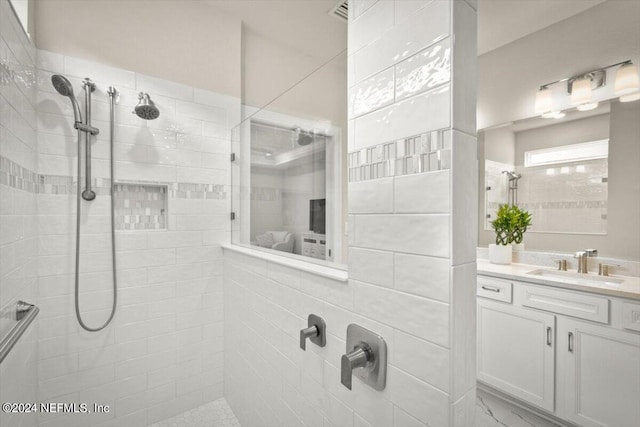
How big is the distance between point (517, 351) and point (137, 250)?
2551 mm

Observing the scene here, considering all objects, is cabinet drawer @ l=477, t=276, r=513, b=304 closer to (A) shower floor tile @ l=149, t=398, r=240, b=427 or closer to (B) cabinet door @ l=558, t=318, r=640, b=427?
(B) cabinet door @ l=558, t=318, r=640, b=427

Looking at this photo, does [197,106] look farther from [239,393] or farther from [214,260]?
[239,393]

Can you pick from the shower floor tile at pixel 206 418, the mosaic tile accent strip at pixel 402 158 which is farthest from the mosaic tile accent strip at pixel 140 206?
the mosaic tile accent strip at pixel 402 158

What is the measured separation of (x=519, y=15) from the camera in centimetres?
208

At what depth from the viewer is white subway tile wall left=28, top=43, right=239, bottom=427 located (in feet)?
5.06

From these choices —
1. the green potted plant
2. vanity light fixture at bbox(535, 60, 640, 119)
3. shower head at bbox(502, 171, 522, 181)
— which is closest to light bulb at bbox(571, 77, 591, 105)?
vanity light fixture at bbox(535, 60, 640, 119)

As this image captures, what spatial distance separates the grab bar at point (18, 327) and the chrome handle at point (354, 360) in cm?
99

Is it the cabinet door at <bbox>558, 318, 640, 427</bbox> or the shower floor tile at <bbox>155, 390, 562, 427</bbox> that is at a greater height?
the cabinet door at <bbox>558, 318, 640, 427</bbox>

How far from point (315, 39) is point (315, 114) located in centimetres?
149

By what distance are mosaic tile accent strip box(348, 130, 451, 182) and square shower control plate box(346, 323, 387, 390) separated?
1.48ft

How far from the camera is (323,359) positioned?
1.00 m

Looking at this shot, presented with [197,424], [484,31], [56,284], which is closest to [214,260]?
[56,284]

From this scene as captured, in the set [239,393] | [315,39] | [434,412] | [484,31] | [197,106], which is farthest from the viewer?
[315,39]

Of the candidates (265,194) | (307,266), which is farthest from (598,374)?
(265,194)
